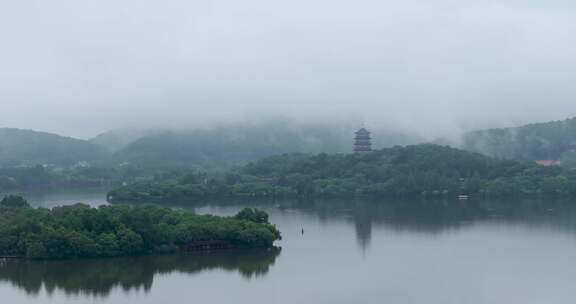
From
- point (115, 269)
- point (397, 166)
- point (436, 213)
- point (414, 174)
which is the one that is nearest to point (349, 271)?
point (115, 269)

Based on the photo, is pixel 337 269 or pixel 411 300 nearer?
pixel 411 300

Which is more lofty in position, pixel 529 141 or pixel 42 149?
pixel 42 149

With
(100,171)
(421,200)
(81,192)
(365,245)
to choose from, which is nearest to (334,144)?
(100,171)

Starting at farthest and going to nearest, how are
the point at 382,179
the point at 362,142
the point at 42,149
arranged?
the point at 42,149, the point at 362,142, the point at 382,179

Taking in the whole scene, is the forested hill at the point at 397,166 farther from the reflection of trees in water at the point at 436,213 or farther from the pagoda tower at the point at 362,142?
the reflection of trees in water at the point at 436,213

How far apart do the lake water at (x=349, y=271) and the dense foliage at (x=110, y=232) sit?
40cm

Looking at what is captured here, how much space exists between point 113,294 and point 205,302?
198 cm

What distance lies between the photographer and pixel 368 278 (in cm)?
1898

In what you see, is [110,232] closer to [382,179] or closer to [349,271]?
Result: [349,271]

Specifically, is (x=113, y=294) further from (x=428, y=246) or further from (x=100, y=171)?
(x=100, y=171)

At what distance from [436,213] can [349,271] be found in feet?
38.4

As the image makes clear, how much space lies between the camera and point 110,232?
21000mm

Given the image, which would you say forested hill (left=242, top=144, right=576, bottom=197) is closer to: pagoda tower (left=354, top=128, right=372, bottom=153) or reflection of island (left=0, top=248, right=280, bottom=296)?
pagoda tower (left=354, top=128, right=372, bottom=153)

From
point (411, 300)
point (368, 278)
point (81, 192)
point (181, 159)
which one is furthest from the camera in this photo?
point (181, 159)
